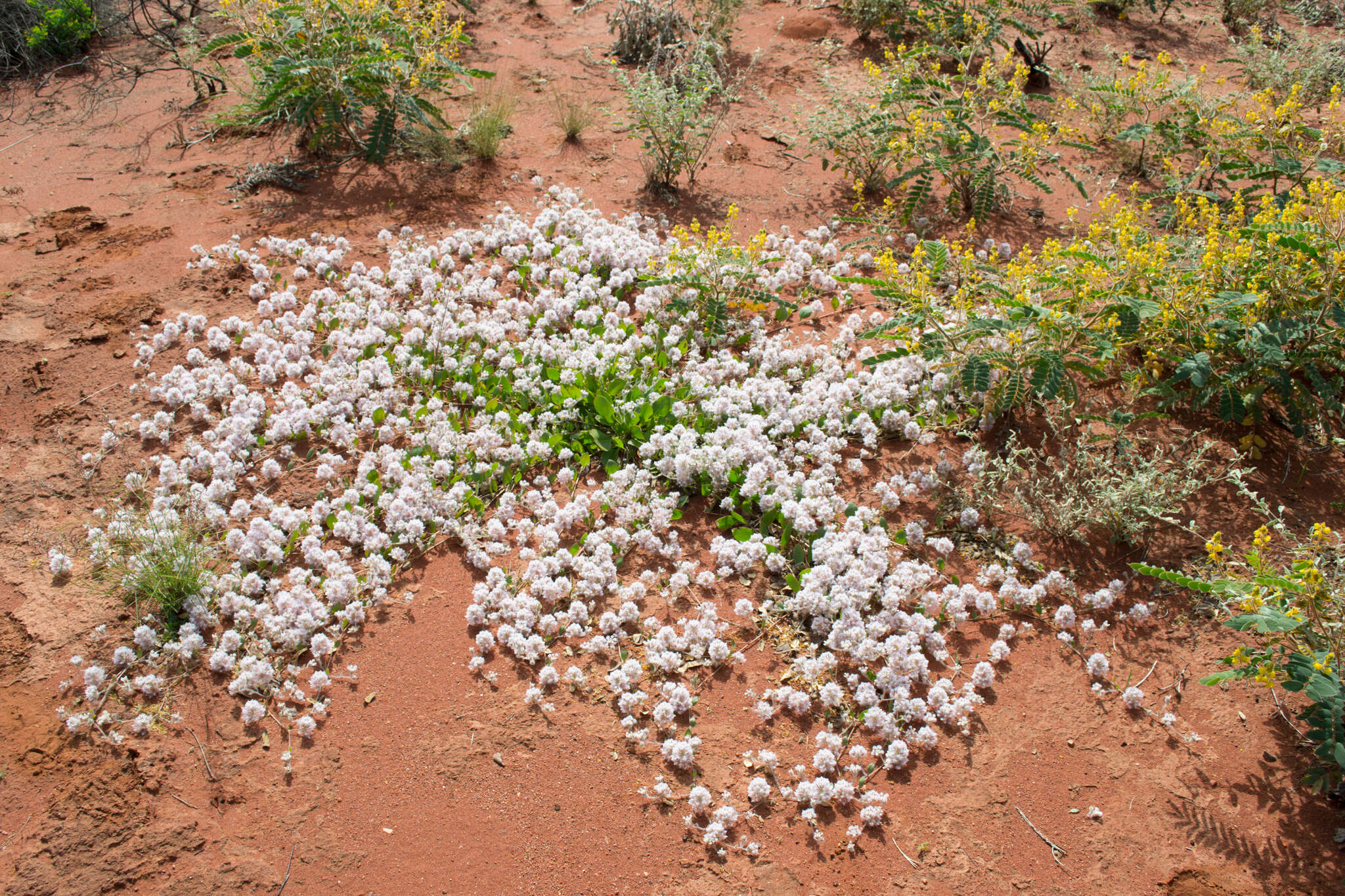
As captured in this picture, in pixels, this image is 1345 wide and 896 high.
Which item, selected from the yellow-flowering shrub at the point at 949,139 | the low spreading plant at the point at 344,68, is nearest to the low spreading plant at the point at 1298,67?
the yellow-flowering shrub at the point at 949,139

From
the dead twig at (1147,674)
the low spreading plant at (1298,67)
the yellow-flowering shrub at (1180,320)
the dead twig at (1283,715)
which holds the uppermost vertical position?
the low spreading plant at (1298,67)

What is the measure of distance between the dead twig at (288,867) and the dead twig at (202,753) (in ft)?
1.56

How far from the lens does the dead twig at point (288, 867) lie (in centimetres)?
310

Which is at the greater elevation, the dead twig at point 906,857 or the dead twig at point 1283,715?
the dead twig at point 1283,715

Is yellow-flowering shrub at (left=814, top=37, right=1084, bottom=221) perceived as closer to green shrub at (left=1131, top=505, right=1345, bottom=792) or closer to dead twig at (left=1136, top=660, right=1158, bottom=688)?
green shrub at (left=1131, top=505, right=1345, bottom=792)

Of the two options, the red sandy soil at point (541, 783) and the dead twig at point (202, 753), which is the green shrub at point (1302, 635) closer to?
the red sandy soil at point (541, 783)

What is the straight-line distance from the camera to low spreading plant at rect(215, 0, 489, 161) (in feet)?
22.5

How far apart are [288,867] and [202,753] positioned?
26.5 inches

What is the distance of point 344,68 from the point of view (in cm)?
691

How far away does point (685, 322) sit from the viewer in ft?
18.3

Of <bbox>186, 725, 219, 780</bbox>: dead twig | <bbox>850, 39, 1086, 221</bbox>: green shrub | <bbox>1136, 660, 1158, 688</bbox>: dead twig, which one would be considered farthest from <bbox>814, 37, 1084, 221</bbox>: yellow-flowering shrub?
<bbox>186, 725, 219, 780</bbox>: dead twig

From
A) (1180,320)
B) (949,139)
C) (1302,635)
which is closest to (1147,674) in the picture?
(1302,635)

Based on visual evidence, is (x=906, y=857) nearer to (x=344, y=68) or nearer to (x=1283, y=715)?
(x=1283, y=715)

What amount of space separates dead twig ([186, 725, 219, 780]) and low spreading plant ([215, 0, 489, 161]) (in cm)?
512
